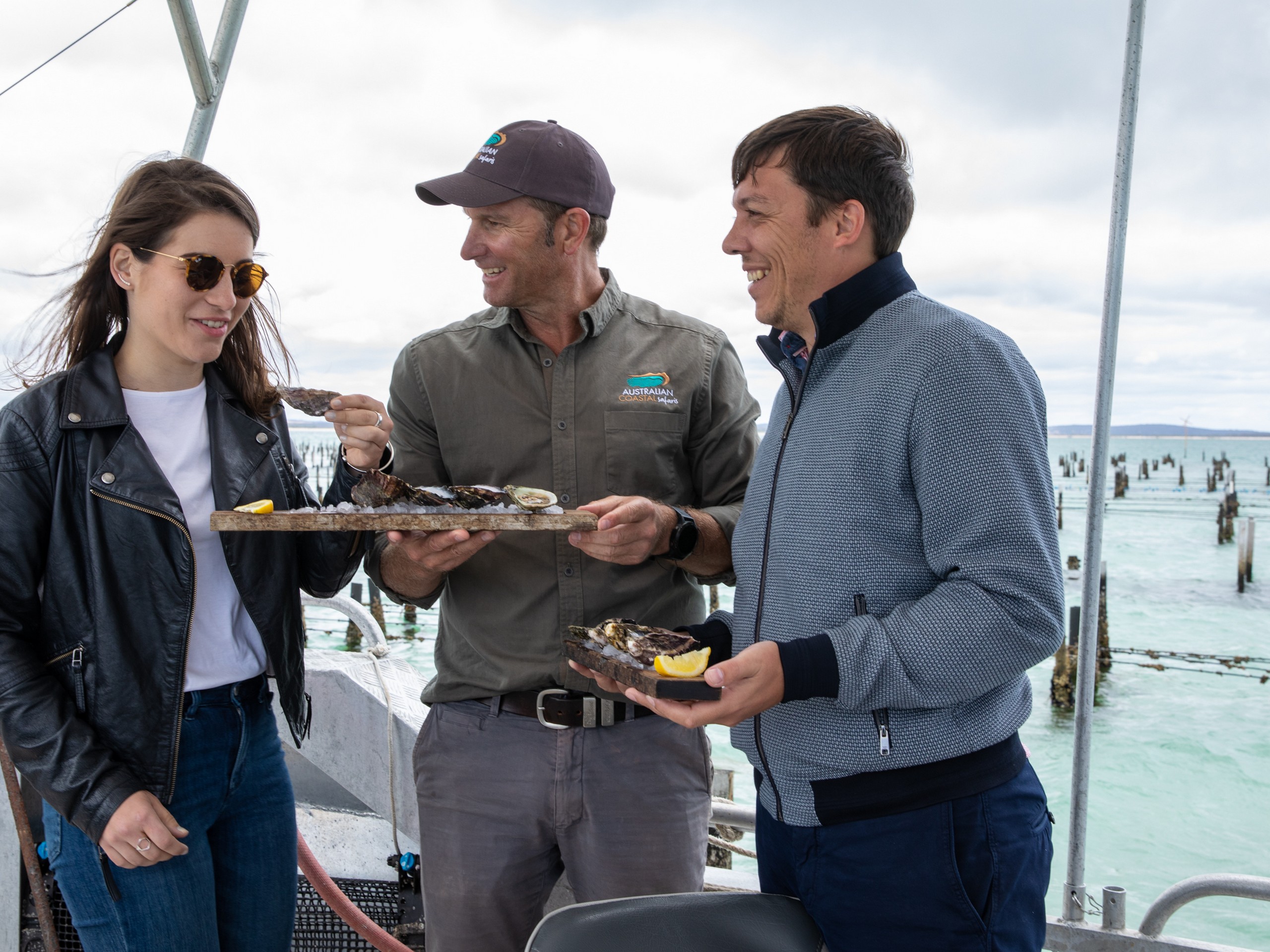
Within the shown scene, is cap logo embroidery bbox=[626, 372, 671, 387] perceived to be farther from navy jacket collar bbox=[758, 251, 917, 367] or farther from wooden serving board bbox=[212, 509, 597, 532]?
navy jacket collar bbox=[758, 251, 917, 367]

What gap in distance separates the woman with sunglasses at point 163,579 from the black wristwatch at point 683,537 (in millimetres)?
763

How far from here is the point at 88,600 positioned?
2.12m

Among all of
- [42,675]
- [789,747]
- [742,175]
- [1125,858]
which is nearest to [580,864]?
[789,747]

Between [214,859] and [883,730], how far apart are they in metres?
1.61

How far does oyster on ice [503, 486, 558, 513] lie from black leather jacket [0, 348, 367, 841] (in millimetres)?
741

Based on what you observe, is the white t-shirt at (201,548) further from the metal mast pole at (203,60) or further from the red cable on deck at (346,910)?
the metal mast pole at (203,60)

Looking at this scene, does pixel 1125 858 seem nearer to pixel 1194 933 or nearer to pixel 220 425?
pixel 1194 933

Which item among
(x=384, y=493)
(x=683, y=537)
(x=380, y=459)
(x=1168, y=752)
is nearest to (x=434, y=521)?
(x=384, y=493)

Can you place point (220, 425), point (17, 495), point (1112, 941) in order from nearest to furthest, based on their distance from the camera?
point (17, 495)
point (220, 425)
point (1112, 941)

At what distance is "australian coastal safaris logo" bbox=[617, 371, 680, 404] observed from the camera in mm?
2736

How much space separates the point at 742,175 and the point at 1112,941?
305 centimetres

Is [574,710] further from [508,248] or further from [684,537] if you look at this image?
[508,248]

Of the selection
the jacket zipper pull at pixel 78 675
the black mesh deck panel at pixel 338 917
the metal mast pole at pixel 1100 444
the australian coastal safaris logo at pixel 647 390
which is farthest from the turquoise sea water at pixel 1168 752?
the jacket zipper pull at pixel 78 675

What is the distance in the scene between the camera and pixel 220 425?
2.38 meters
